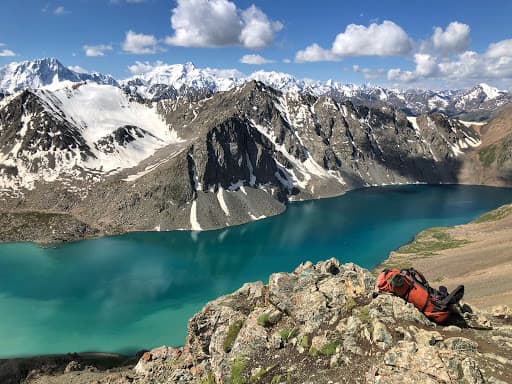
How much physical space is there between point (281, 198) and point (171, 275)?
3636 inches

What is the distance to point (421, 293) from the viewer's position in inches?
784

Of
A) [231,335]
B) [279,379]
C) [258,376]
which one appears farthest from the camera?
[231,335]

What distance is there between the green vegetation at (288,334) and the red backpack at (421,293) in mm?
5544

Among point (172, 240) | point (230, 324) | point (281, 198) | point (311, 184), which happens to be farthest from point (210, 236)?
point (230, 324)

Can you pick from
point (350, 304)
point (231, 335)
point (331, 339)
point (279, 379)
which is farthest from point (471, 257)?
point (279, 379)

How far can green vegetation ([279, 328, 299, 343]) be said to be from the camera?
2258cm

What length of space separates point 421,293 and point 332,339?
5.16 metres

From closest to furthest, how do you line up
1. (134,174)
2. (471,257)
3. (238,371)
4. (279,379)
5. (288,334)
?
(279,379), (238,371), (288,334), (471,257), (134,174)

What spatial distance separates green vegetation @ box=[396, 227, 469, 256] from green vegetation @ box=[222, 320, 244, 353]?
263ft

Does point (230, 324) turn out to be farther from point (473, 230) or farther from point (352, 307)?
point (473, 230)

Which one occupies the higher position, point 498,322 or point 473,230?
point 498,322

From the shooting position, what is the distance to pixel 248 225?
140m

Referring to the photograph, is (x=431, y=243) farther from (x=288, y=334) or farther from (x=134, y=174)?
(x=134, y=174)

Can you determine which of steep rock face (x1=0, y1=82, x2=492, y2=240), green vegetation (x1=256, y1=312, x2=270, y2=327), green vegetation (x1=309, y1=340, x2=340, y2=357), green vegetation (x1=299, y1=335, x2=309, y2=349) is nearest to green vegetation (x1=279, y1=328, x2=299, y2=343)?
green vegetation (x1=299, y1=335, x2=309, y2=349)
